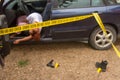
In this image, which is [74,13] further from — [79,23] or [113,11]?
[113,11]

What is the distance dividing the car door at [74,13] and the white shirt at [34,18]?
29cm

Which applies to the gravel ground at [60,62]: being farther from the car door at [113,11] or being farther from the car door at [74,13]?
the car door at [113,11]

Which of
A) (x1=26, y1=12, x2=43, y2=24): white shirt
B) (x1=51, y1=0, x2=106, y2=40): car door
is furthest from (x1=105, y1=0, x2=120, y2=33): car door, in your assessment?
(x1=26, y1=12, x2=43, y2=24): white shirt

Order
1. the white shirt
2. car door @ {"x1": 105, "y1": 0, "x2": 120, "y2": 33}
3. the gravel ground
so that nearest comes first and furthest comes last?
the gravel ground → the white shirt → car door @ {"x1": 105, "y1": 0, "x2": 120, "y2": 33}

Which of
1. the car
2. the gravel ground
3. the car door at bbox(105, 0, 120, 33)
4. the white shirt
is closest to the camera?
the gravel ground

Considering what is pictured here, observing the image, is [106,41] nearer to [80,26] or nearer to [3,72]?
[80,26]

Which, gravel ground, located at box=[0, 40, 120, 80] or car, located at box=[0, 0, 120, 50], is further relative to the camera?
car, located at box=[0, 0, 120, 50]

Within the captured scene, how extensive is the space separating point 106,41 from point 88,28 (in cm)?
56

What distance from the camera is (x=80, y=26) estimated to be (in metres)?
6.99

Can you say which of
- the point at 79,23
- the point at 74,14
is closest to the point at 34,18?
the point at 74,14

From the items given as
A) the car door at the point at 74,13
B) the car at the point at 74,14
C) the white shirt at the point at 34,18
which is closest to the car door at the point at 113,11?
the car at the point at 74,14

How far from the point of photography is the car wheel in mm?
7152

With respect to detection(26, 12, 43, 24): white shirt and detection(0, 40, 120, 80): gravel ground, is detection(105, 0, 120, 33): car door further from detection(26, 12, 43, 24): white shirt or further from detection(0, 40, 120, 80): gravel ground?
detection(26, 12, 43, 24): white shirt

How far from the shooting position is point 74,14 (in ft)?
22.6
